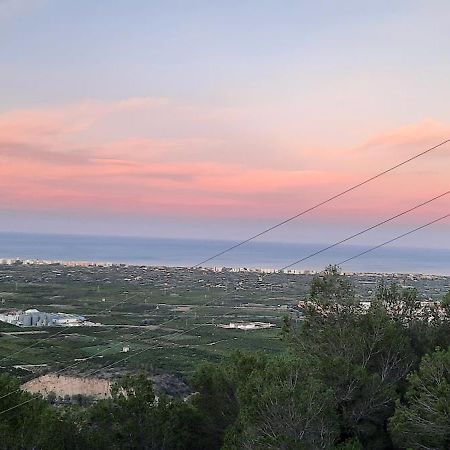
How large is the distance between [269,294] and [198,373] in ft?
107

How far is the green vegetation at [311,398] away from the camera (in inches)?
247

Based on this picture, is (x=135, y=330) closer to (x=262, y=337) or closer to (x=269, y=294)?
(x=262, y=337)

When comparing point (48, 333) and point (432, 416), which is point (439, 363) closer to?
point (432, 416)

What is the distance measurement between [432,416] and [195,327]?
29.1 metres

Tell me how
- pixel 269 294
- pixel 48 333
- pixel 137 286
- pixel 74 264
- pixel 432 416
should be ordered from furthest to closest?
pixel 74 264
pixel 137 286
pixel 269 294
pixel 48 333
pixel 432 416

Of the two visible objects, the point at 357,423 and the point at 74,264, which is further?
the point at 74,264

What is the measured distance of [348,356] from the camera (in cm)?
803

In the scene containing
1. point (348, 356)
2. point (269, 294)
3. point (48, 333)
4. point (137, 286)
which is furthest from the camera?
point (137, 286)

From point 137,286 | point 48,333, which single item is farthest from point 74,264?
point 48,333

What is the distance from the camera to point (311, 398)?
6324 mm

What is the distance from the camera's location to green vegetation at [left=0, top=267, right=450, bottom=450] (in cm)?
627

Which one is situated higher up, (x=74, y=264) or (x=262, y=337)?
(x=74, y=264)

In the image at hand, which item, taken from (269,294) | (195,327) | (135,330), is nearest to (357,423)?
(135,330)

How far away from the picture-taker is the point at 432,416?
6.11 metres
